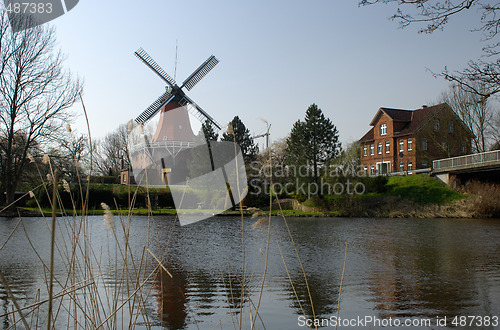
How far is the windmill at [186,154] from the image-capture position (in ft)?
92.7

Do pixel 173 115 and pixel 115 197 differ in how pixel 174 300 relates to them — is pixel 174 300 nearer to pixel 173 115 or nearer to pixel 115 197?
pixel 115 197

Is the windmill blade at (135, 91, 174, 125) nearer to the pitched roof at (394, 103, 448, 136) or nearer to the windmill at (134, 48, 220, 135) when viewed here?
the windmill at (134, 48, 220, 135)

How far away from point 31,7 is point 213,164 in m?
26.3

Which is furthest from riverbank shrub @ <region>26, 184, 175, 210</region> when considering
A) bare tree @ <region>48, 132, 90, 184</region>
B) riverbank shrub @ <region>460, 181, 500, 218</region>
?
riverbank shrub @ <region>460, 181, 500, 218</region>

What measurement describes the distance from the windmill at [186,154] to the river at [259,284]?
17437mm

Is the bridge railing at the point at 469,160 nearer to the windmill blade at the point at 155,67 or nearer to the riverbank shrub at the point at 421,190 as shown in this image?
the riverbank shrub at the point at 421,190

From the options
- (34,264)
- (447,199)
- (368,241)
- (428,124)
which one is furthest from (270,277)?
(428,124)

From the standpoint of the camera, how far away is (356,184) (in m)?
27.2

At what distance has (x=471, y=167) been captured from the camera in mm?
25781

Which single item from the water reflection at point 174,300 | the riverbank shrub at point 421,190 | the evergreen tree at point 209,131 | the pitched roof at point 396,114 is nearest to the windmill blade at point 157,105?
the evergreen tree at point 209,131

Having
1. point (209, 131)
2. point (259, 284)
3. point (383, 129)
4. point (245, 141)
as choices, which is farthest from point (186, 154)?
point (259, 284)

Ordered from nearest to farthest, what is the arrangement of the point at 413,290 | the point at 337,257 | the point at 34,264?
1. the point at 413,290
2. the point at 34,264
3. the point at 337,257

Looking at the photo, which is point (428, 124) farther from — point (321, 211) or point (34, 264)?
point (34, 264)

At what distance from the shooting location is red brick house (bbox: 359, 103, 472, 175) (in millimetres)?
31859
